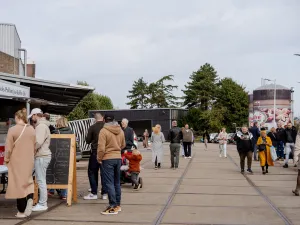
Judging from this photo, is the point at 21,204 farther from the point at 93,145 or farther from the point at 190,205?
A: the point at 190,205

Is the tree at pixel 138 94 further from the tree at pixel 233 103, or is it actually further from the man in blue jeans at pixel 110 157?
the man in blue jeans at pixel 110 157

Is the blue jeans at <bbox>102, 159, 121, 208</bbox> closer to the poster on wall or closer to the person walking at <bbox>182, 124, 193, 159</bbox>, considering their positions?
the person walking at <bbox>182, 124, 193, 159</bbox>

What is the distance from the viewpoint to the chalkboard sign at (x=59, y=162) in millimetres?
9648

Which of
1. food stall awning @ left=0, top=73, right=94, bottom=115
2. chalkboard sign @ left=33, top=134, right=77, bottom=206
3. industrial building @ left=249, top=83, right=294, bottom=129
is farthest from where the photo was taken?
industrial building @ left=249, top=83, right=294, bottom=129

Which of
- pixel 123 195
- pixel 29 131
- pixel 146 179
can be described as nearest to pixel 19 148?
pixel 29 131

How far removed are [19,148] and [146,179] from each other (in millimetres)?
6934

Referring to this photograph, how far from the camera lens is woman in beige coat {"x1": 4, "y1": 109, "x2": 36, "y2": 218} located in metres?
7.93

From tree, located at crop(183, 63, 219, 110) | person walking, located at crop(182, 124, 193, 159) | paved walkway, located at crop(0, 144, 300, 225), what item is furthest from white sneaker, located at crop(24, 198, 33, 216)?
tree, located at crop(183, 63, 219, 110)

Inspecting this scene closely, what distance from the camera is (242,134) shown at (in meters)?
16.3

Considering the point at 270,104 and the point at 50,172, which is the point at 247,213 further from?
the point at 270,104

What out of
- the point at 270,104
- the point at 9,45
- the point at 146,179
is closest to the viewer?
the point at 146,179

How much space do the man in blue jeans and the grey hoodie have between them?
3.29 feet

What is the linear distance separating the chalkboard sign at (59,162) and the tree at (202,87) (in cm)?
9173

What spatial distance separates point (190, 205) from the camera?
9.58 meters
